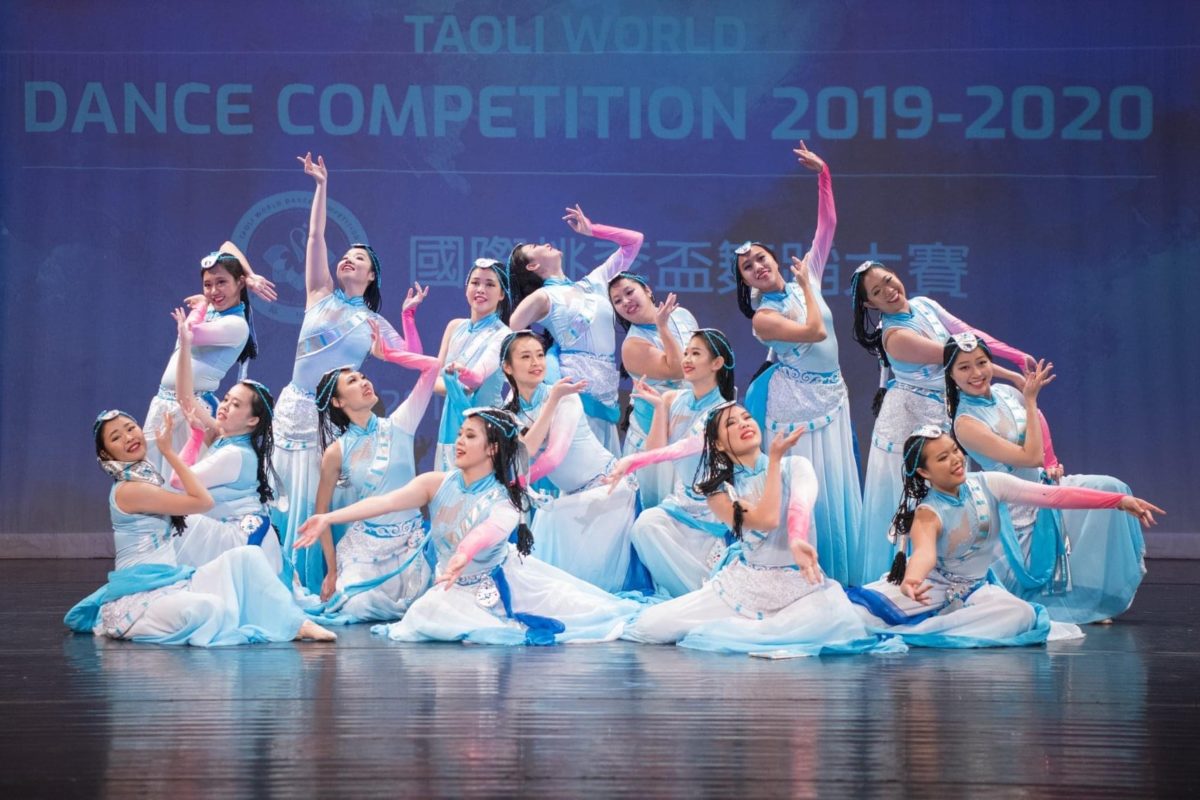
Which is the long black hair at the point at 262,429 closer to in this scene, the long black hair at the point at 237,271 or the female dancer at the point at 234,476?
the female dancer at the point at 234,476

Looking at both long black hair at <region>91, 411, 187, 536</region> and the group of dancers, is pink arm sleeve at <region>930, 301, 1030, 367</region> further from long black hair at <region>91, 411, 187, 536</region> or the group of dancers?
long black hair at <region>91, 411, 187, 536</region>

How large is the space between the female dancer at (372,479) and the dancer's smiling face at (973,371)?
77.7 inches

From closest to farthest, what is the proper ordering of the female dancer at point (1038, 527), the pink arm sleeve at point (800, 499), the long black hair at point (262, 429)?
the pink arm sleeve at point (800, 499) → the female dancer at point (1038, 527) → the long black hair at point (262, 429)

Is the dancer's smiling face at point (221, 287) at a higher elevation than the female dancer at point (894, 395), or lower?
higher

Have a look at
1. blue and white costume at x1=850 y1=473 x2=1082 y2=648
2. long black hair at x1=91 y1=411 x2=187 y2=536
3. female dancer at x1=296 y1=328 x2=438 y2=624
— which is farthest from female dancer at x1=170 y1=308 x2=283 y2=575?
blue and white costume at x1=850 y1=473 x2=1082 y2=648

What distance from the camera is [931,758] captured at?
281 centimetres

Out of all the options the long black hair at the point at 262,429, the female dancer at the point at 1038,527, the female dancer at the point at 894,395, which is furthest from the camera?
the female dancer at the point at 894,395

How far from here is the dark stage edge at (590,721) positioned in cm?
265

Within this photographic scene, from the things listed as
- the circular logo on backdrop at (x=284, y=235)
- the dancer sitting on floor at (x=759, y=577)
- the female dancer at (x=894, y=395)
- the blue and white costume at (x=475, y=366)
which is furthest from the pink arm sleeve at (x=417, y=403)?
the circular logo on backdrop at (x=284, y=235)

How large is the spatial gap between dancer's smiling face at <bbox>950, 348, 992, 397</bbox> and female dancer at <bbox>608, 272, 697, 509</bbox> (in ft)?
3.78

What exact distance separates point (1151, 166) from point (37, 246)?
579 cm

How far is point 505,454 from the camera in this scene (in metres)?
4.68

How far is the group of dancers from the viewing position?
4.43m

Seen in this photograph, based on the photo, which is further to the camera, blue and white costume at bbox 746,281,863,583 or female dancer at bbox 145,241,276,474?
female dancer at bbox 145,241,276,474
